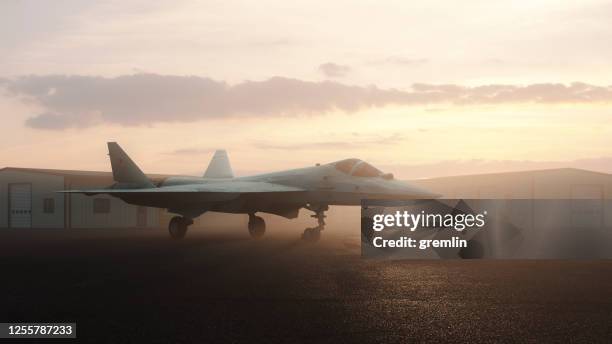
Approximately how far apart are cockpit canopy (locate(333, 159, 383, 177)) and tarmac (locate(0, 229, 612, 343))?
268 inches

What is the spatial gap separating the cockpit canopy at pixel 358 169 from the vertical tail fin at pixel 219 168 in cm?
1410

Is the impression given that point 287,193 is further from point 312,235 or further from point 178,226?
point 178,226

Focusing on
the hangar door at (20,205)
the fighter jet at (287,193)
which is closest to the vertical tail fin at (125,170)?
the fighter jet at (287,193)

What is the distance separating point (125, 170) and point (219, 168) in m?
7.69

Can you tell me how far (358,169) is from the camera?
22.9 metres

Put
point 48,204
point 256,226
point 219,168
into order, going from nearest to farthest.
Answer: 1. point 256,226
2. point 219,168
3. point 48,204

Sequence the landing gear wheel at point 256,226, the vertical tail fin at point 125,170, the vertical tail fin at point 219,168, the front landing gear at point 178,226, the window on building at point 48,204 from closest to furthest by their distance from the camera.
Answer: the front landing gear at point 178,226 → the landing gear wheel at point 256,226 → the vertical tail fin at point 125,170 → the vertical tail fin at point 219,168 → the window on building at point 48,204

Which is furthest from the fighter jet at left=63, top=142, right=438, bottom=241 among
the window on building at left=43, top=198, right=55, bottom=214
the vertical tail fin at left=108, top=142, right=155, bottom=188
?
the window on building at left=43, top=198, right=55, bottom=214

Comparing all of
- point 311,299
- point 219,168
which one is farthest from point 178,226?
point 311,299

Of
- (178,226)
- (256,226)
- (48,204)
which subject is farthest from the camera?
(48,204)

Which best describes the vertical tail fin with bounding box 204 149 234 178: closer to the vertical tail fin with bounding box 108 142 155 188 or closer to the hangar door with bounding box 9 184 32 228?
the vertical tail fin with bounding box 108 142 155 188

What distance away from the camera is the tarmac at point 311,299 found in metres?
7.38

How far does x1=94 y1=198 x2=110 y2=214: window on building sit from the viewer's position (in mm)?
44781

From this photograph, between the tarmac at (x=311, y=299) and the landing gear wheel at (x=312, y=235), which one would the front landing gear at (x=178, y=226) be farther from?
the tarmac at (x=311, y=299)
